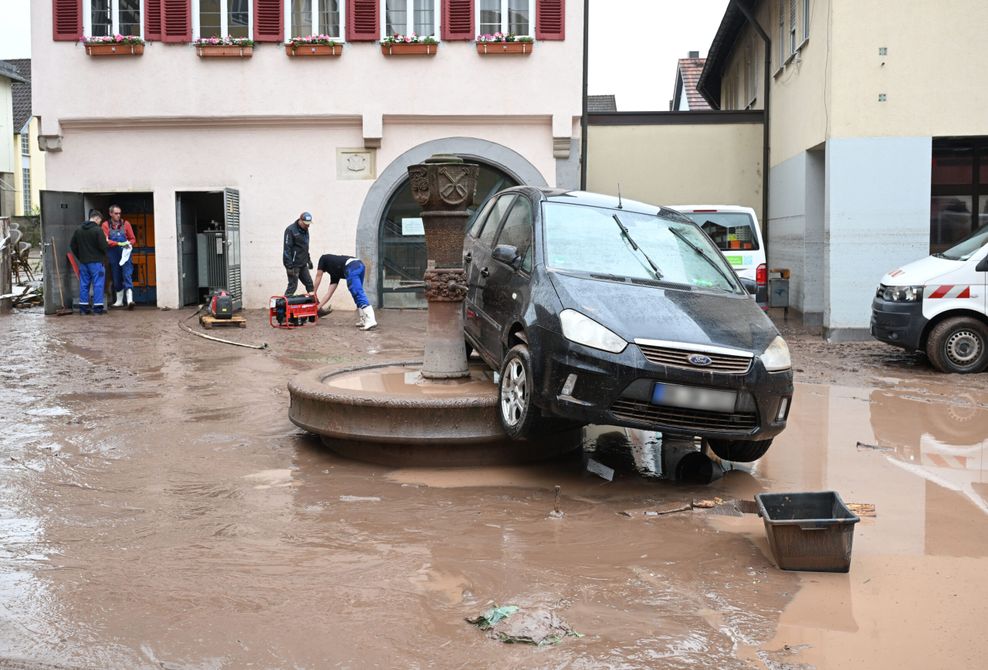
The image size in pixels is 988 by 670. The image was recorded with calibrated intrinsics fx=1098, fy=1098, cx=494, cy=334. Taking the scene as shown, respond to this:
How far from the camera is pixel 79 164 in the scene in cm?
2008

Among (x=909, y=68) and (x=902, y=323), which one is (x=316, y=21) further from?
(x=902, y=323)

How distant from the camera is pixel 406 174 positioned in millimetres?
19641

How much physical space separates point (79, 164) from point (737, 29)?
16.5 meters

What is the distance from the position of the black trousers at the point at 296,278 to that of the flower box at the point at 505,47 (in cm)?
498

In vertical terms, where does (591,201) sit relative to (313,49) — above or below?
below

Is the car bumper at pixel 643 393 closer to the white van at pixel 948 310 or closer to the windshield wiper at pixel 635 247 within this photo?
the windshield wiper at pixel 635 247

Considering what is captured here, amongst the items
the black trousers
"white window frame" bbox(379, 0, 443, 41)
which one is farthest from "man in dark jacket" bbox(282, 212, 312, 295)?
"white window frame" bbox(379, 0, 443, 41)

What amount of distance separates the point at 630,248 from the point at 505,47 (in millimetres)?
11866

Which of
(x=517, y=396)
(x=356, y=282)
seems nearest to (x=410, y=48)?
Result: (x=356, y=282)

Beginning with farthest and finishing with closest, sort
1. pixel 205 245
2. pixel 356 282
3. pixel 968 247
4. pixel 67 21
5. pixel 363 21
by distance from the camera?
pixel 205 245
pixel 67 21
pixel 363 21
pixel 356 282
pixel 968 247

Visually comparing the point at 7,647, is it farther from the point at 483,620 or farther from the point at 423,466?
the point at 423,466

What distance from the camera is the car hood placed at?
7.02 m

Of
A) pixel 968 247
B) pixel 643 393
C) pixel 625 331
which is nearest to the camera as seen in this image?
pixel 643 393

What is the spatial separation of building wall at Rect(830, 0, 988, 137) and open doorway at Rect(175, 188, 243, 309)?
1031cm
